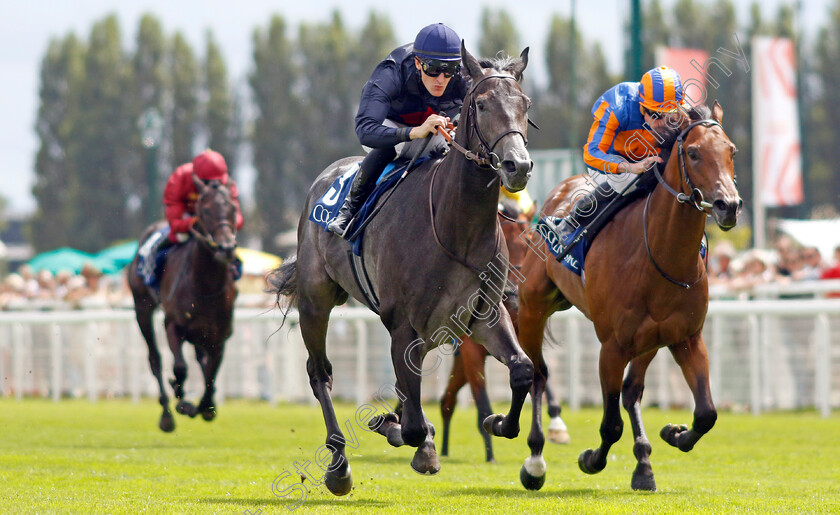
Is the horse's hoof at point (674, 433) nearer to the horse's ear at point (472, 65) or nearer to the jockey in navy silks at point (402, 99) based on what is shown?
the jockey in navy silks at point (402, 99)

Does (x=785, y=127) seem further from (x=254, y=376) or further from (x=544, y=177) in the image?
(x=254, y=376)

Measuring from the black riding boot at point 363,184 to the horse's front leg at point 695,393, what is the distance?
1945 millimetres

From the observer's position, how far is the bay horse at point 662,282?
262 inches

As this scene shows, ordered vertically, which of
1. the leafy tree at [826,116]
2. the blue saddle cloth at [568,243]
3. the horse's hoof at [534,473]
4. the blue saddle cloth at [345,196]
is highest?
the blue saddle cloth at [345,196]

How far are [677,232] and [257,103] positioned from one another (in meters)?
38.8

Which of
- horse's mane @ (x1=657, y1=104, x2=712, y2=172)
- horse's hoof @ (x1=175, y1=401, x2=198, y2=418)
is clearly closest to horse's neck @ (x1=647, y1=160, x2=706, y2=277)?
horse's mane @ (x1=657, y1=104, x2=712, y2=172)

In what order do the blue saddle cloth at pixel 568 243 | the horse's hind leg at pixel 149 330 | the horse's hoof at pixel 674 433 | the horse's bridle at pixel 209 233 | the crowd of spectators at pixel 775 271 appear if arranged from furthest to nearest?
the crowd of spectators at pixel 775 271
the horse's hind leg at pixel 149 330
the horse's bridle at pixel 209 233
the blue saddle cloth at pixel 568 243
the horse's hoof at pixel 674 433

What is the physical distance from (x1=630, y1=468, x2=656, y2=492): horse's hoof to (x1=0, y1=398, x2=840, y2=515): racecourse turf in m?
0.15

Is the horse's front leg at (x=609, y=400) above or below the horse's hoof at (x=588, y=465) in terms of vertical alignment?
above

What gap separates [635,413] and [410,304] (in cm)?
205

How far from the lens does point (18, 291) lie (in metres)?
19.7

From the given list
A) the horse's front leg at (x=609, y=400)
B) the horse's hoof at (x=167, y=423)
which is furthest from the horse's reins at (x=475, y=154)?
the horse's hoof at (x=167, y=423)

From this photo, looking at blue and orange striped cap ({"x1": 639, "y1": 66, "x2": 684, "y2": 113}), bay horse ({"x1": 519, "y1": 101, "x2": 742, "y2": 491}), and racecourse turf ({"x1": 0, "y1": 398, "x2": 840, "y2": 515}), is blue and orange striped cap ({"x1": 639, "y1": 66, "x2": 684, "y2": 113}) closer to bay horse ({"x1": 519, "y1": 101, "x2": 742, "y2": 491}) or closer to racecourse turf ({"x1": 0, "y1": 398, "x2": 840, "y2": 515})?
bay horse ({"x1": 519, "y1": 101, "x2": 742, "y2": 491})

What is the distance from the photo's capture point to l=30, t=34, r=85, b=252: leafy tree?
1761 inches
